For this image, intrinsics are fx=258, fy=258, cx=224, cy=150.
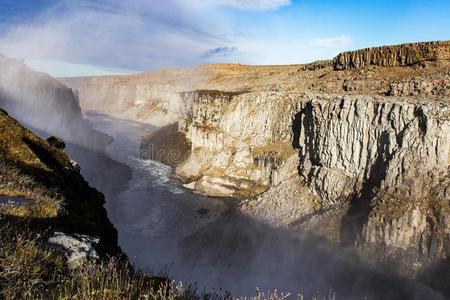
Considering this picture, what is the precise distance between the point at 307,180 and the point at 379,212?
11908 mm

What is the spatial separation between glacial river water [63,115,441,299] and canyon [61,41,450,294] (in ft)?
6.53

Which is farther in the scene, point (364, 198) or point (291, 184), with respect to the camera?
point (291, 184)

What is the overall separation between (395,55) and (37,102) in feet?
261

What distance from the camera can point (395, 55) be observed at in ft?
151

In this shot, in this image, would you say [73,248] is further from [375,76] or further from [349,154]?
[375,76]

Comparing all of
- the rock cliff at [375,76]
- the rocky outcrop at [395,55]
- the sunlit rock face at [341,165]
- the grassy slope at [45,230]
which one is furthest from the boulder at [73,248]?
the rocky outcrop at [395,55]

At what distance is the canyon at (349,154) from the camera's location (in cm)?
2508

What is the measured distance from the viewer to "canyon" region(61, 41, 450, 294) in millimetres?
25078

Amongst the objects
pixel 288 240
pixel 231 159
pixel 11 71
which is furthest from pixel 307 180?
pixel 11 71

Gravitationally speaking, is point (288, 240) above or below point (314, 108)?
below

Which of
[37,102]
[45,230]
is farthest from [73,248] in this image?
[37,102]

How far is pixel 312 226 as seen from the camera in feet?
102

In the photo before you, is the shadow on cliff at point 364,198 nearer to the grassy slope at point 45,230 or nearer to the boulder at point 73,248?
the grassy slope at point 45,230

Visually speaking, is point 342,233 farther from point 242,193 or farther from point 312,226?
point 242,193
